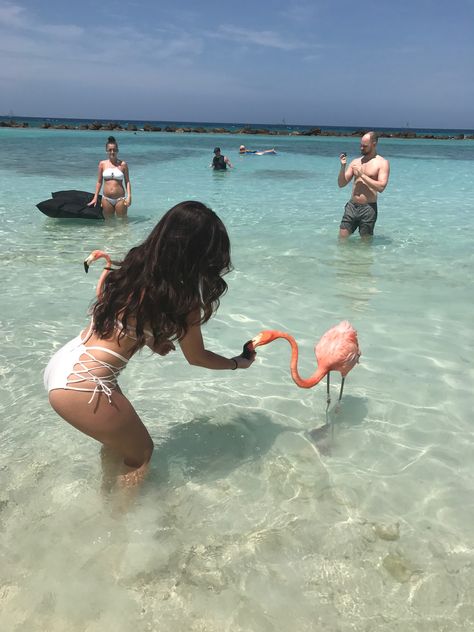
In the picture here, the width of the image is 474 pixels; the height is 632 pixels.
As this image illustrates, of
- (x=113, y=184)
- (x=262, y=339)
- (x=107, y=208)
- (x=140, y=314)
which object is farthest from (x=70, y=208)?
(x=140, y=314)

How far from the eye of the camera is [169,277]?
7.67 feet

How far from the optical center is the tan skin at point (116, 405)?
8.20 feet

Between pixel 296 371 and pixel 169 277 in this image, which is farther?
pixel 296 371

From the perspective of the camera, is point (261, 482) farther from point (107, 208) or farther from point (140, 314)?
point (107, 208)

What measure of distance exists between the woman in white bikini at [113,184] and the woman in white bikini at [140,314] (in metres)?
8.23

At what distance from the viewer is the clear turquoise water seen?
245 cm

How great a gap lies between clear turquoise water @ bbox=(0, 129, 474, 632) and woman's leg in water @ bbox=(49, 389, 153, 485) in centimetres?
50

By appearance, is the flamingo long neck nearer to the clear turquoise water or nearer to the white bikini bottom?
the clear turquoise water

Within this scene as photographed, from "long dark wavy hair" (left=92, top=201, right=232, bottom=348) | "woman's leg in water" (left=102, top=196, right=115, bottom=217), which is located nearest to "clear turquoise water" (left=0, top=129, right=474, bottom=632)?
"long dark wavy hair" (left=92, top=201, right=232, bottom=348)

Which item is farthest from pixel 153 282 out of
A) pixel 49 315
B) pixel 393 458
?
pixel 49 315

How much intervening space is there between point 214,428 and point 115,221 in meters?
7.67

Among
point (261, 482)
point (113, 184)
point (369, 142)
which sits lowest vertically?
point (261, 482)

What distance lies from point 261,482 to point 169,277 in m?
1.59

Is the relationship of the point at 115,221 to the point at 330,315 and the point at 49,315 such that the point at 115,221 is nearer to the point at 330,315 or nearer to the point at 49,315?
the point at 49,315
